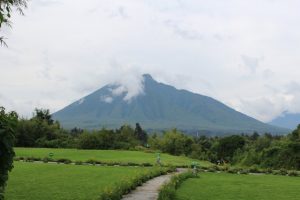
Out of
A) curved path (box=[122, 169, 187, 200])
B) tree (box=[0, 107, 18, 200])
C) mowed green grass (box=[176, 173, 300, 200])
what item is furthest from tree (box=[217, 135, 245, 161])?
tree (box=[0, 107, 18, 200])

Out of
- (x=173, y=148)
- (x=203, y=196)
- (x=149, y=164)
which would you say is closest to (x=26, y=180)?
(x=203, y=196)

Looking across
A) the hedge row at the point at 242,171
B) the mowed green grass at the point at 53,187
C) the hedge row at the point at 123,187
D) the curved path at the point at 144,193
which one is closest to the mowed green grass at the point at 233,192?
the curved path at the point at 144,193

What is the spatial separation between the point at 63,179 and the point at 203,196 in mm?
6939

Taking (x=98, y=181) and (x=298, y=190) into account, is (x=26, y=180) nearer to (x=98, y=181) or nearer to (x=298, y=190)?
(x=98, y=181)

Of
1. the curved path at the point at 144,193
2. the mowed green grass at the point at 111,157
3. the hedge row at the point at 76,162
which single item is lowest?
the curved path at the point at 144,193

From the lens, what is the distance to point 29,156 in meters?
35.4

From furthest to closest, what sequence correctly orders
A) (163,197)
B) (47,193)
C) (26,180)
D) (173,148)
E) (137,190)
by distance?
(173,148)
(26,180)
(137,190)
(47,193)
(163,197)

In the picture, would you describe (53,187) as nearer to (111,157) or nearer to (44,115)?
(111,157)

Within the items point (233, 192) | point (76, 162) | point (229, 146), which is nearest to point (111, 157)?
point (76, 162)

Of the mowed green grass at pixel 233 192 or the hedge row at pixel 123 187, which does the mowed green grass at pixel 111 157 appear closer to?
the hedge row at pixel 123 187

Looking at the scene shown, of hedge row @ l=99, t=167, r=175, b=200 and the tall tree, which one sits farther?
the tall tree

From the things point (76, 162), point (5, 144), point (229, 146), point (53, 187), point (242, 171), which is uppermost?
point (229, 146)

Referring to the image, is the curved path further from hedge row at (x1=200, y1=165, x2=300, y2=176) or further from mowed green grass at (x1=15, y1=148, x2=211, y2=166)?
mowed green grass at (x1=15, y1=148, x2=211, y2=166)

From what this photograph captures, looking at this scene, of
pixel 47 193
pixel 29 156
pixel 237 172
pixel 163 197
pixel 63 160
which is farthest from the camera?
pixel 29 156
